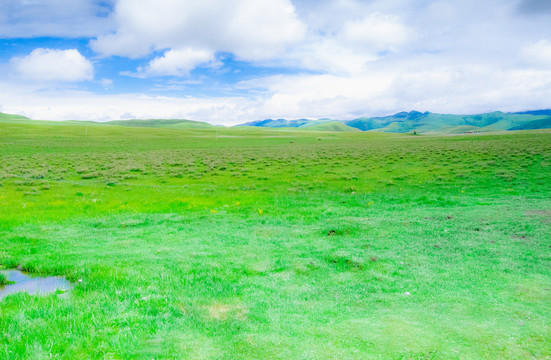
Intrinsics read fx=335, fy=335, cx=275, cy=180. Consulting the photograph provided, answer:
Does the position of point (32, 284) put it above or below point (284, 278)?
below

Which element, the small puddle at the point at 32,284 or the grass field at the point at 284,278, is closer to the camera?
the grass field at the point at 284,278

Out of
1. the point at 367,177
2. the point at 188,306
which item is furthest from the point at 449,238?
the point at 367,177

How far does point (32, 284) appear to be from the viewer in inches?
356

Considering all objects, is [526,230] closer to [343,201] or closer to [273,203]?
[343,201]

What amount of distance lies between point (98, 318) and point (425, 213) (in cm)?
1569

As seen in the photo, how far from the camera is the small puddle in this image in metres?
8.46

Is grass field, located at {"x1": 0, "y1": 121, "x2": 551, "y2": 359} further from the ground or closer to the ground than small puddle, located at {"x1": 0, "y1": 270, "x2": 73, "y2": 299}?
further from the ground

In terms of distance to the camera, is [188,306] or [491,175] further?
[491,175]

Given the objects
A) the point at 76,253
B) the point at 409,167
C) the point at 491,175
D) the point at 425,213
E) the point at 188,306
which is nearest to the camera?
the point at 188,306

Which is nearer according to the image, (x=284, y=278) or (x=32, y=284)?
(x=32, y=284)

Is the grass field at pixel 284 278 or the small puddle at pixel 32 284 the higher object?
the grass field at pixel 284 278

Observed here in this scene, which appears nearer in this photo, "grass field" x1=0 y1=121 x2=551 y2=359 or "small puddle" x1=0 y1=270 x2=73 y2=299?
"grass field" x1=0 y1=121 x2=551 y2=359

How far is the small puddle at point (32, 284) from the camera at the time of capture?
8465 mm

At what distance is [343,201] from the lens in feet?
74.2
